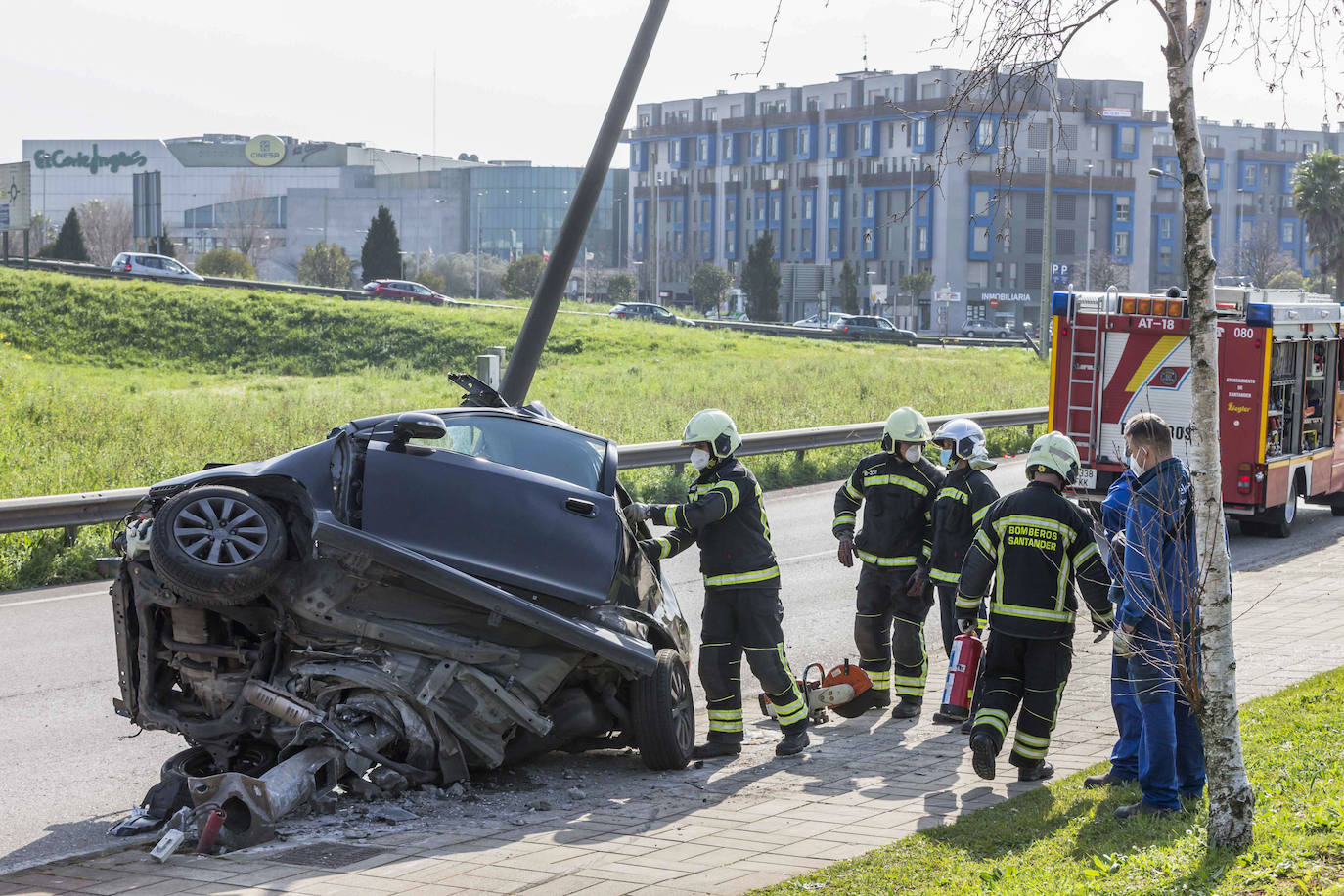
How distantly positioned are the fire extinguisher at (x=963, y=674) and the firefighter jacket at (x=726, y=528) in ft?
3.28

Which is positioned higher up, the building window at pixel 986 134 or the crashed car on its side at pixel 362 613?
the building window at pixel 986 134

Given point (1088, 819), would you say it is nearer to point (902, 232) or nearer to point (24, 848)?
point (24, 848)

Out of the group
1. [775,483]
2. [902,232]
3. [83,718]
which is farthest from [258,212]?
[83,718]

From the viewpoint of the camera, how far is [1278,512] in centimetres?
1588

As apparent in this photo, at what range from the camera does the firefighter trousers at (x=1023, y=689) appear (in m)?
6.64

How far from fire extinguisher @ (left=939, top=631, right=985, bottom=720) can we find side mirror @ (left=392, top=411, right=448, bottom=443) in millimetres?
2741

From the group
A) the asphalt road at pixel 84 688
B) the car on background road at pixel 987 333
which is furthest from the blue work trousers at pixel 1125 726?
the car on background road at pixel 987 333

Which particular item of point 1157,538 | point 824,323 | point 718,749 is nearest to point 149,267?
point 824,323

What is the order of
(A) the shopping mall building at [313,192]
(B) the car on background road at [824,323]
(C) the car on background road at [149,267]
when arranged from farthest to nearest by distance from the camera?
(A) the shopping mall building at [313,192], (B) the car on background road at [824,323], (C) the car on background road at [149,267]

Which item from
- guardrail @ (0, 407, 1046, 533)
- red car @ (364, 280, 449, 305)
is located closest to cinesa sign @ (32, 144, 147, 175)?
red car @ (364, 280, 449, 305)

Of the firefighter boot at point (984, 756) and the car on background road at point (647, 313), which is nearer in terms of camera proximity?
the firefighter boot at point (984, 756)

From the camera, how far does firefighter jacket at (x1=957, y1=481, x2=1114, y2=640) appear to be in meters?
6.67

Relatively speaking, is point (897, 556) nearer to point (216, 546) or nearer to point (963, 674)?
point (963, 674)

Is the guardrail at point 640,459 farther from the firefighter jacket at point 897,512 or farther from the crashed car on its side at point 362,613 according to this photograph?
the firefighter jacket at point 897,512
